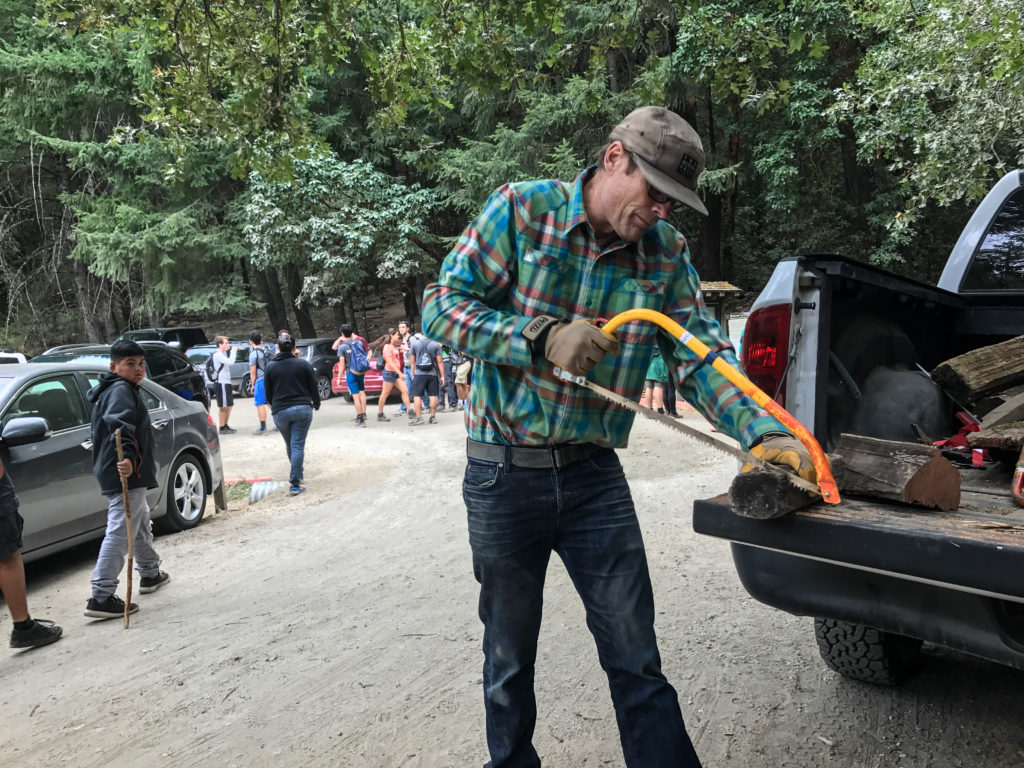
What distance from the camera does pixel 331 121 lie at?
2659cm

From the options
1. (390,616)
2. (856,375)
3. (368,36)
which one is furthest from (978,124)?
(390,616)

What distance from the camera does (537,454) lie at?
2.35m

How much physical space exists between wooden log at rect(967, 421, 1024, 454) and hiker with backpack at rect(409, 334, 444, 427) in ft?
36.0

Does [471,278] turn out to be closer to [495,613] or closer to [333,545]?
[495,613]

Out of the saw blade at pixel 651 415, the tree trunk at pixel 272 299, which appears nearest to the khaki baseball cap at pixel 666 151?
the saw blade at pixel 651 415

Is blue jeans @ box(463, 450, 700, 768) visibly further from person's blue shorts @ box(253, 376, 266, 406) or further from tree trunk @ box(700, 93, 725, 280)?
tree trunk @ box(700, 93, 725, 280)

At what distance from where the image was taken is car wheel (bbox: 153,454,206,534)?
7.25 meters

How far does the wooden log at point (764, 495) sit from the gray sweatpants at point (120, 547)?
4.44 m

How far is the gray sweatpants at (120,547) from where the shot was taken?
Result: 16.6ft

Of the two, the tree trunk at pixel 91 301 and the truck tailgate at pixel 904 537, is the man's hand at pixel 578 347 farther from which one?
the tree trunk at pixel 91 301

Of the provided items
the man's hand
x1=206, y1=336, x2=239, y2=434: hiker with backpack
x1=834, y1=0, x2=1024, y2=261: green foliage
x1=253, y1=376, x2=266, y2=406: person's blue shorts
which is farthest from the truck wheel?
x1=206, y1=336, x2=239, y2=434: hiker with backpack

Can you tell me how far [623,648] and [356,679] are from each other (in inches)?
77.1

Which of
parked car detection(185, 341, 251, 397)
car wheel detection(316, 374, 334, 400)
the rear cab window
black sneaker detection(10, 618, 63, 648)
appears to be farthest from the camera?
parked car detection(185, 341, 251, 397)

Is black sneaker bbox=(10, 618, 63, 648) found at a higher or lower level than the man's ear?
lower
